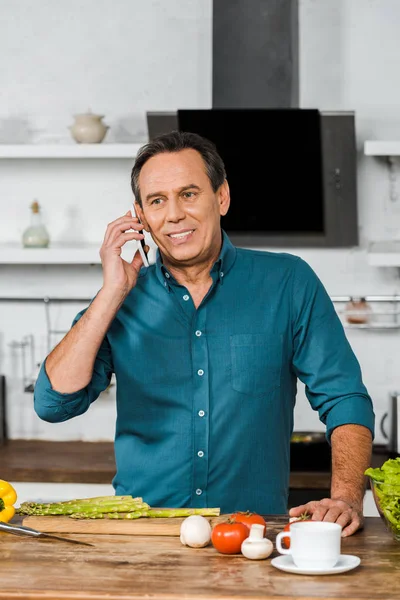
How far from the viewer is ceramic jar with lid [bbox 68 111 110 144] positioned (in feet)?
12.8

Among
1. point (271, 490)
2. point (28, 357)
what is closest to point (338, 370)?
point (271, 490)

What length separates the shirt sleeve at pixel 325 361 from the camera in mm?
2182

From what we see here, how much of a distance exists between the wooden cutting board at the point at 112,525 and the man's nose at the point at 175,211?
2.48ft

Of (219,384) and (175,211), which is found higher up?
(175,211)

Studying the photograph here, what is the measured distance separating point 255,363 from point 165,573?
2.60ft

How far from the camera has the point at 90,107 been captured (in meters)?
4.17

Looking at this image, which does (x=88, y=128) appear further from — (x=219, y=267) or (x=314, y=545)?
(x=314, y=545)

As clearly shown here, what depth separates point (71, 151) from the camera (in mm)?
3910

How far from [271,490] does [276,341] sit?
0.38 metres

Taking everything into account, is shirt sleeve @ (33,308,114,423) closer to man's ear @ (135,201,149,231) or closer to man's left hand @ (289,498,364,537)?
man's ear @ (135,201,149,231)

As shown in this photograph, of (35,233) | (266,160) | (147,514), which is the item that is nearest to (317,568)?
(147,514)

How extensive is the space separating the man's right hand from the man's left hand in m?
0.73

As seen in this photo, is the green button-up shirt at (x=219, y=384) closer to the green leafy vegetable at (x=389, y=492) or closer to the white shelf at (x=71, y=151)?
the green leafy vegetable at (x=389, y=492)

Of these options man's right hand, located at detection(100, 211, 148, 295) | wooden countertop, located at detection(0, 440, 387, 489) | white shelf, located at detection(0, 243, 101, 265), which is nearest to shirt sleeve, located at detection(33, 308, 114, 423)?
man's right hand, located at detection(100, 211, 148, 295)
